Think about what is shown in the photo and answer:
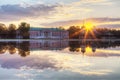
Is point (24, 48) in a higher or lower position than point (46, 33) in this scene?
higher

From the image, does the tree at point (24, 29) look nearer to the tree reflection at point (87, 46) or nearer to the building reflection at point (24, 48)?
the tree reflection at point (87, 46)

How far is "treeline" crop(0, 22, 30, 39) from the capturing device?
110938 millimetres

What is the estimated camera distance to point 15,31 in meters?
112

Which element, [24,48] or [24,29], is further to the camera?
[24,29]

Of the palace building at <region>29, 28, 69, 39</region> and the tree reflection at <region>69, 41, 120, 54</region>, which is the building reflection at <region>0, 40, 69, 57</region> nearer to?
the tree reflection at <region>69, 41, 120, 54</region>

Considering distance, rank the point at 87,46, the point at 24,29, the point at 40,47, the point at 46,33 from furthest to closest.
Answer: the point at 24,29, the point at 46,33, the point at 87,46, the point at 40,47

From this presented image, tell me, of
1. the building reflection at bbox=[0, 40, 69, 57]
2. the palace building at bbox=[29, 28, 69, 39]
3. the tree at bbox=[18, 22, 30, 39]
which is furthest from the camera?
the tree at bbox=[18, 22, 30, 39]

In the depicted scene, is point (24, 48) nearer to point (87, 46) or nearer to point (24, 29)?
point (87, 46)

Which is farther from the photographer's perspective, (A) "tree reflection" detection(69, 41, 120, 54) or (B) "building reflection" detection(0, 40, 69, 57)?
(A) "tree reflection" detection(69, 41, 120, 54)

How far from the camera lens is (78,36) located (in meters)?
122

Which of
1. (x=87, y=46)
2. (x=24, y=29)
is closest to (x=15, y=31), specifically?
(x=24, y=29)

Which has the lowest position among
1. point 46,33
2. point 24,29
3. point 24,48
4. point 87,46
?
point 46,33

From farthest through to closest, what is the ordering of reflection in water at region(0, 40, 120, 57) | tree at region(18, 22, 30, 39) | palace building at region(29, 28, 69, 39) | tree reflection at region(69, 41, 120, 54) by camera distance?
tree at region(18, 22, 30, 39), palace building at region(29, 28, 69, 39), tree reflection at region(69, 41, 120, 54), reflection in water at region(0, 40, 120, 57)

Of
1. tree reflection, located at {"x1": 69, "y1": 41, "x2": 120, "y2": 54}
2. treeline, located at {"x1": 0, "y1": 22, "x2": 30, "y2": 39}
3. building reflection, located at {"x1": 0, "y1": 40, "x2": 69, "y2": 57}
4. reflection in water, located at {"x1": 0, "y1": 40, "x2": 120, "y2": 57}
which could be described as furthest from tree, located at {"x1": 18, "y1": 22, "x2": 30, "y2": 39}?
building reflection, located at {"x1": 0, "y1": 40, "x2": 69, "y2": 57}
